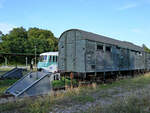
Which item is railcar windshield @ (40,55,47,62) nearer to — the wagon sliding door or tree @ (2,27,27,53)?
the wagon sliding door

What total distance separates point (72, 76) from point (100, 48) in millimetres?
3116

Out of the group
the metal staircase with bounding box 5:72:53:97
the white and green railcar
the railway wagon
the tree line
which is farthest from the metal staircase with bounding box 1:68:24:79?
the tree line

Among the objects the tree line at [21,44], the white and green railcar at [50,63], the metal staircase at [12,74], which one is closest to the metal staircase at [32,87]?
the metal staircase at [12,74]

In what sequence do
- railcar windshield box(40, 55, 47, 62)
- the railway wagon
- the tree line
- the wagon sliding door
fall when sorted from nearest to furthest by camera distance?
the railway wagon, the wagon sliding door, railcar windshield box(40, 55, 47, 62), the tree line

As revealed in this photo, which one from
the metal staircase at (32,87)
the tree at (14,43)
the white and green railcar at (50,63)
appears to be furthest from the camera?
the tree at (14,43)

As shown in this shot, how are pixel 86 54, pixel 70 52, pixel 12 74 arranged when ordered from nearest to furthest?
pixel 86 54, pixel 70 52, pixel 12 74

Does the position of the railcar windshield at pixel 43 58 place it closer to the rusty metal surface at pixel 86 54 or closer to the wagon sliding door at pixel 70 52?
the rusty metal surface at pixel 86 54

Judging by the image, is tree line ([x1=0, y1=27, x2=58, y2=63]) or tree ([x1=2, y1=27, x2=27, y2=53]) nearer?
tree ([x1=2, y1=27, x2=27, y2=53])

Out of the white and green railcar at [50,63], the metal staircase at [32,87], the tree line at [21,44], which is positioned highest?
the tree line at [21,44]

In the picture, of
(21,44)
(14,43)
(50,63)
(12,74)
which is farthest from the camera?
(21,44)

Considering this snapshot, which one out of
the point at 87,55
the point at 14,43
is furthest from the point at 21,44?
the point at 87,55

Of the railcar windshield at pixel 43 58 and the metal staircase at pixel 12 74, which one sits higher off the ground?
the railcar windshield at pixel 43 58

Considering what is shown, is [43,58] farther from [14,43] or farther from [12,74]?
[14,43]

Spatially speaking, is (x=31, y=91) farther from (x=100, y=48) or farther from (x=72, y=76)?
(x=100, y=48)
